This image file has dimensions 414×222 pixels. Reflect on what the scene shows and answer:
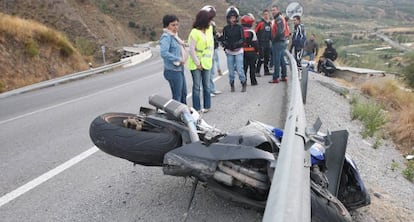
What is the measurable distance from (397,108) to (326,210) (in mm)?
8226

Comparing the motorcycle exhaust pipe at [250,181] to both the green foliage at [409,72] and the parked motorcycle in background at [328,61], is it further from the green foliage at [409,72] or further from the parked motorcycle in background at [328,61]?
the green foliage at [409,72]

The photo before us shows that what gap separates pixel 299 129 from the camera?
2848 mm

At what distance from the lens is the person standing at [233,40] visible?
28.0 ft

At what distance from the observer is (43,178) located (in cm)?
436

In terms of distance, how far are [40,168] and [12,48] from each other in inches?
630

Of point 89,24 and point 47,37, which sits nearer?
point 47,37

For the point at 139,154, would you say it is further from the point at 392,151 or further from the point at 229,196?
the point at 392,151

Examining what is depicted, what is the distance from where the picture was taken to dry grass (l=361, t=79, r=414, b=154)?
6.74m

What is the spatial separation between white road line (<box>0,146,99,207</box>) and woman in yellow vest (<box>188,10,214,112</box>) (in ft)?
8.32

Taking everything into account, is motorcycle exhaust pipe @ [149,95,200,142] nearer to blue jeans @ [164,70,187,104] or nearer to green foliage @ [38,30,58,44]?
blue jeans @ [164,70,187,104]

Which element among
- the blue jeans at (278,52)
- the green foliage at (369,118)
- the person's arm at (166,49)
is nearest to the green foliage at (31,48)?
the blue jeans at (278,52)

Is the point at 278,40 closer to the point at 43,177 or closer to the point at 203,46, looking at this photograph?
the point at 203,46

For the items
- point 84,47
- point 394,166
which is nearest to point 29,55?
point 84,47

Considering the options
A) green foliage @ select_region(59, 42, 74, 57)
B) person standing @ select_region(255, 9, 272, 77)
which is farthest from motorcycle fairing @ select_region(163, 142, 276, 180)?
green foliage @ select_region(59, 42, 74, 57)
